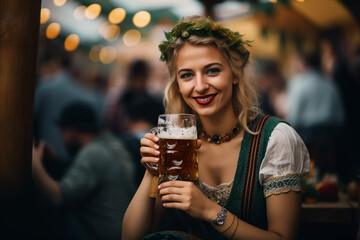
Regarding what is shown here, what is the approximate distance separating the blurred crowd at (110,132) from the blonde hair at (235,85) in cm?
21

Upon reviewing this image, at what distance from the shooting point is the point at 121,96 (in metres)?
5.25

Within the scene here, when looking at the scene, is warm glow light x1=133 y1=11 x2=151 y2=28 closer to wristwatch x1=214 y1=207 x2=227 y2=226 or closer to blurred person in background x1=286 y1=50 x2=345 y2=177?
wristwatch x1=214 y1=207 x2=227 y2=226

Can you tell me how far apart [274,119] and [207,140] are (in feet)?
1.29

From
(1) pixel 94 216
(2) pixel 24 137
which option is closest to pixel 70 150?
(1) pixel 94 216

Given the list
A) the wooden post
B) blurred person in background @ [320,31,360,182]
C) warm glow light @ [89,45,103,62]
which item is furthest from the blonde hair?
warm glow light @ [89,45,103,62]

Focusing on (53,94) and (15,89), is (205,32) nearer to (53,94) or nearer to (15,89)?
→ (15,89)

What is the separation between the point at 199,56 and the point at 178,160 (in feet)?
1.87

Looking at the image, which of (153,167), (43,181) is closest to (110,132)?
(43,181)

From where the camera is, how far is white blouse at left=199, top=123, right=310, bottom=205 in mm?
1704

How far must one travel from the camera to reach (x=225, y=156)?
6.49 ft

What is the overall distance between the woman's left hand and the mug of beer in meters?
0.05

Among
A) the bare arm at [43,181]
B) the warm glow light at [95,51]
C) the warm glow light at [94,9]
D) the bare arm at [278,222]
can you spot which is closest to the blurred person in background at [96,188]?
the bare arm at [43,181]

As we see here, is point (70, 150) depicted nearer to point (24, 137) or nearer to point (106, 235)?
point (106, 235)

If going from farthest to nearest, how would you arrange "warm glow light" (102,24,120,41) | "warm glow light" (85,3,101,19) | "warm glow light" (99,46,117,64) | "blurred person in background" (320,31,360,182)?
1. "warm glow light" (99,46,117,64)
2. "warm glow light" (102,24,120,41)
3. "blurred person in background" (320,31,360,182)
4. "warm glow light" (85,3,101,19)
